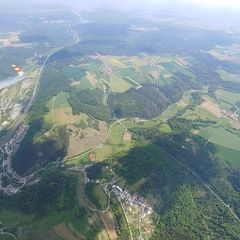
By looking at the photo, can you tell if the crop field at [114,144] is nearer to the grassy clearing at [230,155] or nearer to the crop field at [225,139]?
the grassy clearing at [230,155]

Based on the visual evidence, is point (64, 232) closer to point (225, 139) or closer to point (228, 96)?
point (225, 139)

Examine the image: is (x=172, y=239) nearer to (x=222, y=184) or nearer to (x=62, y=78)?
(x=222, y=184)

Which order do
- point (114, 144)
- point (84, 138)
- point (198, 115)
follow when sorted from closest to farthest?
point (114, 144) < point (84, 138) < point (198, 115)

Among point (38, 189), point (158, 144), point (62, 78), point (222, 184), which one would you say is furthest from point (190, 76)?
point (38, 189)

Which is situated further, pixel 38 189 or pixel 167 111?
pixel 167 111

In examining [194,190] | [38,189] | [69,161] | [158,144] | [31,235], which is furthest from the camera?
[158,144]

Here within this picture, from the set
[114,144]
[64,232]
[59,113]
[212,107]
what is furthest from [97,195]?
[212,107]
